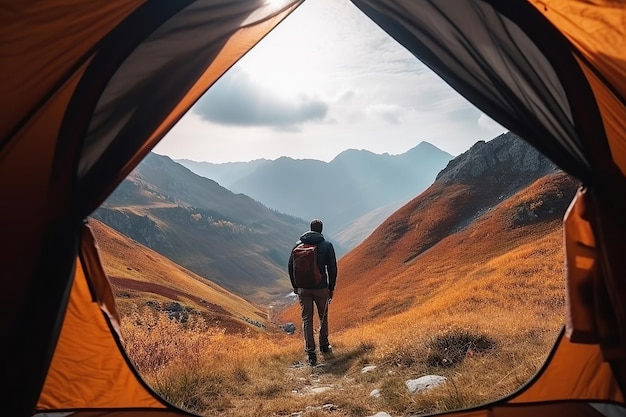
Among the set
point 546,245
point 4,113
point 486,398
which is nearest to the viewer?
point 4,113

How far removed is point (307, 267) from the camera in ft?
27.1

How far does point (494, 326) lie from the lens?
845 cm

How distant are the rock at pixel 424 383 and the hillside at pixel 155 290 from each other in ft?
61.9

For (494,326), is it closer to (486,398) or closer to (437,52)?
(486,398)

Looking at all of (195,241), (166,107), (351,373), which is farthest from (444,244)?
(195,241)

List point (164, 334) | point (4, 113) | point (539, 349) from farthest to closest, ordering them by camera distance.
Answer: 1. point (164, 334)
2. point (539, 349)
3. point (4, 113)

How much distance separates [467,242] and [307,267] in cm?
3916

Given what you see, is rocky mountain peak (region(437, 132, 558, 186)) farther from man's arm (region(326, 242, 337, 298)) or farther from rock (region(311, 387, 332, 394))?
rock (region(311, 387, 332, 394))

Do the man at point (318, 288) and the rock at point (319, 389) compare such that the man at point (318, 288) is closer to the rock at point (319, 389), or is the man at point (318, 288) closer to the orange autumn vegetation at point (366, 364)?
the orange autumn vegetation at point (366, 364)

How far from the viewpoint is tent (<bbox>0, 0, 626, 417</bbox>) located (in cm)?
328

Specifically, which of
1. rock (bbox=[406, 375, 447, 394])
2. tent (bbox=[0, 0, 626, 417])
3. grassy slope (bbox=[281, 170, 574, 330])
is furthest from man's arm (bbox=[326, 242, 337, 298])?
grassy slope (bbox=[281, 170, 574, 330])

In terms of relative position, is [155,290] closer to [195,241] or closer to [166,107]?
[166,107]

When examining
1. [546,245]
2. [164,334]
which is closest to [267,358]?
[164,334]

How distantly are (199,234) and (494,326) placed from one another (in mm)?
164743
